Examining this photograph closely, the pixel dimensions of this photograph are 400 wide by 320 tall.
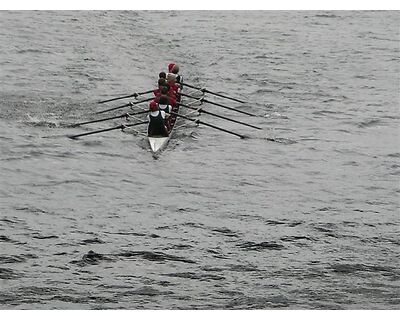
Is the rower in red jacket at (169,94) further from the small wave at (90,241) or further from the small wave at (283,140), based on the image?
the small wave at (90,241)

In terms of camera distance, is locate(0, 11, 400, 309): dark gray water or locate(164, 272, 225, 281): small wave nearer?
locate(0, 11, 400, 309): dark gray water

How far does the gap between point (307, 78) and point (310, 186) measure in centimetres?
1032

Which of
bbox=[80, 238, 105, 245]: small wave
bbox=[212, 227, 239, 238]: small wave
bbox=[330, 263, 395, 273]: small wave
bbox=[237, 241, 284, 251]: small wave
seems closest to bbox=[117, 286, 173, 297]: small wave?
bbox=[80, 238, 105, 245]: small wave

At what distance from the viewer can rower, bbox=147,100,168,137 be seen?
22062 millimetres

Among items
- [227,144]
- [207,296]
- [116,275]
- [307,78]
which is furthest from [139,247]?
[307,78]

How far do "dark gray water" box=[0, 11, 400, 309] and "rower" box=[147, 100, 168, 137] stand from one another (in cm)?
40

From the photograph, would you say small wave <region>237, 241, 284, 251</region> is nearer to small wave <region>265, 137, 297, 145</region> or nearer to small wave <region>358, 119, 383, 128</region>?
small wave <region>265, 137, 297, 145</region>

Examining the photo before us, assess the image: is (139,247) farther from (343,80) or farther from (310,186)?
(343,80)

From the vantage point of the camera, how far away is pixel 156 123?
72.4 feet

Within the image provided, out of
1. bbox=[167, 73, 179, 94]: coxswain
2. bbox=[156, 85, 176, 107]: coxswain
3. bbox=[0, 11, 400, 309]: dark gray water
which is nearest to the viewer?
bbox=[0, 11, 400, 309]: dark gray water

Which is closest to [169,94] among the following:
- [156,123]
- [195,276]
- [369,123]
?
[156,123]

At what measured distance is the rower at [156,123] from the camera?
22062mm

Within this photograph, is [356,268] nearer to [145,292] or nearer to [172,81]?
[145,292]

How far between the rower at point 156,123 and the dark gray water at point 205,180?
1.30 ft
